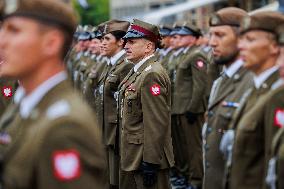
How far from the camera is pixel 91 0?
5575 cm

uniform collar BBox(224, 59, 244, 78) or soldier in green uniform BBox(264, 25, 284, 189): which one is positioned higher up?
uniform collar BBox(224, 59, 244, 78)

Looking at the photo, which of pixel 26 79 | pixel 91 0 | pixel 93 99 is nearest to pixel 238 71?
pixel 26 79

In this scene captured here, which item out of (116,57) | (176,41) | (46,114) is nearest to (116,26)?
(116,57)

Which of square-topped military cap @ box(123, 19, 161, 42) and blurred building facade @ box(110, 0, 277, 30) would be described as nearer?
square-topped military cap @ box(123, 19, 161, 42)

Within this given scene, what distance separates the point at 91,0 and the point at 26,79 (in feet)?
176

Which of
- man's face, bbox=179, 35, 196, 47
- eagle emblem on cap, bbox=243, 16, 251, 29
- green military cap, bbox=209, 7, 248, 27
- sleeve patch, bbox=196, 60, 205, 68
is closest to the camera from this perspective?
eagle emblem on cap, bbox=243, 16, 251, 29

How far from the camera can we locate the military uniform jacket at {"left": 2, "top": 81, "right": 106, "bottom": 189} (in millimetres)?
2682

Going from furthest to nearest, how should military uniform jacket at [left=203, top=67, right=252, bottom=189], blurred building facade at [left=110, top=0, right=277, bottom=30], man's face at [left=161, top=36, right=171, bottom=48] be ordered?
blurred building facade at [left=110, top=0, right=277, bottom=30]
man's face at [left=161, top=36, right=171, bottom=48]
military uniform jacket at [left=203, top=67, right=252, bottom=189]

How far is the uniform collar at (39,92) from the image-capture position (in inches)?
115

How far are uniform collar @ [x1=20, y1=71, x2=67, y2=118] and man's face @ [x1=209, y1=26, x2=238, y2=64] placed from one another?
213 cm

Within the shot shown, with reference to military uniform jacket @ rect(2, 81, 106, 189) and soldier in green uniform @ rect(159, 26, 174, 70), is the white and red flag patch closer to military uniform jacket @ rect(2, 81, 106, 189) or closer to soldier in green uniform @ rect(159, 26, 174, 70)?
soldier in green uniform @ rect(159, 26, 174, 70)

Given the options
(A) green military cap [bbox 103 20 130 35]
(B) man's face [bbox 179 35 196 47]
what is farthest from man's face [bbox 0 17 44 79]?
(B) man's face [bbox 179 35 196 47]

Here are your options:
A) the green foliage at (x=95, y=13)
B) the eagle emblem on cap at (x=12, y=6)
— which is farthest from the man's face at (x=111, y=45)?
the green foliage at (x=95, y=13)

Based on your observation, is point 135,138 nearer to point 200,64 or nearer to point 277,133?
point 277,133
